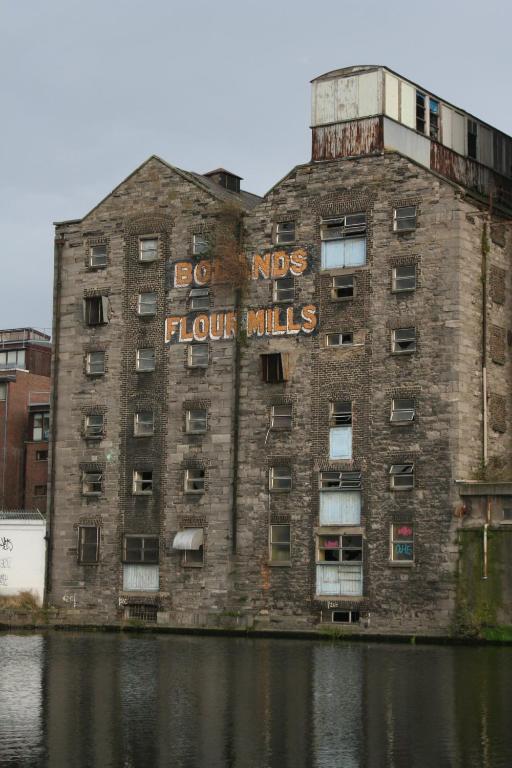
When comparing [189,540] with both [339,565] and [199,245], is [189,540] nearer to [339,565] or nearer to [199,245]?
[339,565]

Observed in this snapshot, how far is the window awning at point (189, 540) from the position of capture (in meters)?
64.4

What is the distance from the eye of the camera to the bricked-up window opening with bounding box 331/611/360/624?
60.8m

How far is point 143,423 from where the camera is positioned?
6750 centimetres

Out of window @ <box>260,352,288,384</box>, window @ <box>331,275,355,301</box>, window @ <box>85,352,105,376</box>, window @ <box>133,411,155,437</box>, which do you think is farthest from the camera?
window @ <box>85,352,105,376</box>

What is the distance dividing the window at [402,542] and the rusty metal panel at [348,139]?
16.9m

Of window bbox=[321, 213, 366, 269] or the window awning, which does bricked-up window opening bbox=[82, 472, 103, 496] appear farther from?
window bbox=[321, 213, 366, 269]

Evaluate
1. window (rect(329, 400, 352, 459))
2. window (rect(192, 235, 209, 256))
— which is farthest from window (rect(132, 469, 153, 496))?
window (rect(192, 235, 209, 256))

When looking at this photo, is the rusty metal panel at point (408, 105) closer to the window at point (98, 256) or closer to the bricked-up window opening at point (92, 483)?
the window at point (98, 256)

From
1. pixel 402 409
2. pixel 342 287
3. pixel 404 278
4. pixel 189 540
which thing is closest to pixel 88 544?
pixel 189 540

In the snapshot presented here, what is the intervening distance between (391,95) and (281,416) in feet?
50.7

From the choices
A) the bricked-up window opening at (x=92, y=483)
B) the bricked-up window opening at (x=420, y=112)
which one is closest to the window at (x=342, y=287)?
the bricked-up window opening at (x=420, y=112)

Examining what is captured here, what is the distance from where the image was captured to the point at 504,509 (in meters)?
57.4

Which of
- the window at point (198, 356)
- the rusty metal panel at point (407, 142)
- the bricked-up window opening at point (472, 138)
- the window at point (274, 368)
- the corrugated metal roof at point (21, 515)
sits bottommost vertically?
the corrugated metal roof at point (21, 515)

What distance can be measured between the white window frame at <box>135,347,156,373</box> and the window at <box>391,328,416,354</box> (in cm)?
1256
